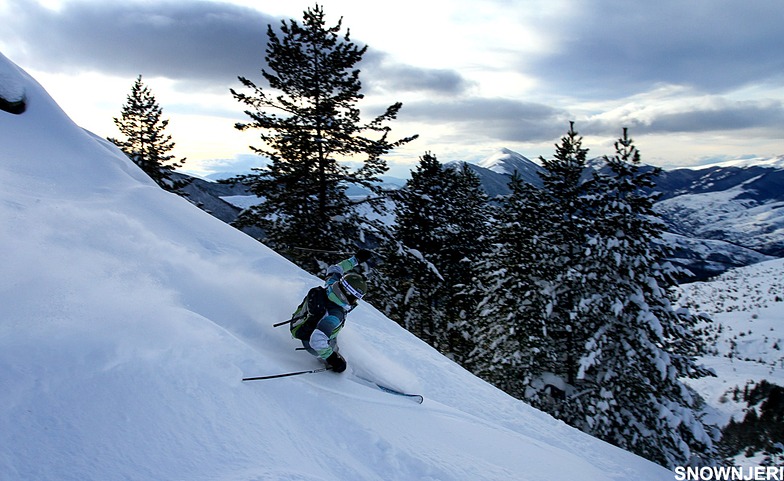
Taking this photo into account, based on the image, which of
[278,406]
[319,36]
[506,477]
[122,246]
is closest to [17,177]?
[122,246]

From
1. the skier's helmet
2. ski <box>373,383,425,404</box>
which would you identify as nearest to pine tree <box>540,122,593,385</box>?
ski <box>373,383,425,404</box>

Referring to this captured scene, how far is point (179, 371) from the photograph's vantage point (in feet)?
14.2

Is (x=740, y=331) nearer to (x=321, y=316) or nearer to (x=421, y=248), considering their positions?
(x=421, y=248)

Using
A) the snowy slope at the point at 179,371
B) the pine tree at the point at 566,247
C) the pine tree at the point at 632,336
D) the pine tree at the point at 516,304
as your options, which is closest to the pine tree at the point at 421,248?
the pine tree at the point at 516,304

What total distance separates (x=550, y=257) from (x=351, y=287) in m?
13.3

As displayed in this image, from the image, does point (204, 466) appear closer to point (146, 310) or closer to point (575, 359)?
point (146, 310)

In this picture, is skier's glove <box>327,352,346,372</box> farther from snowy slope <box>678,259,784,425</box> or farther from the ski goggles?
snowy slope <box>678,259,784,425</box>

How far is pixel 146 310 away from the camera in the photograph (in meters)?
5.00

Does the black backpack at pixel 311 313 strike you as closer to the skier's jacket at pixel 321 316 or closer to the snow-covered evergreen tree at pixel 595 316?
the skier's jacket at pixel 321 316

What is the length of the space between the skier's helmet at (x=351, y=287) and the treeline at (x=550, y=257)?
7.88 meters

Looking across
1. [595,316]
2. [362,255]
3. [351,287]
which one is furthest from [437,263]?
[351,287]

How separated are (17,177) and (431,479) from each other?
833 cm

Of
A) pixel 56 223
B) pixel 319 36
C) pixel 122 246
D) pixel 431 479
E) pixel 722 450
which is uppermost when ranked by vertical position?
pixel 319 36

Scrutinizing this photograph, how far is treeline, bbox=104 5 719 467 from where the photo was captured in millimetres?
13844
